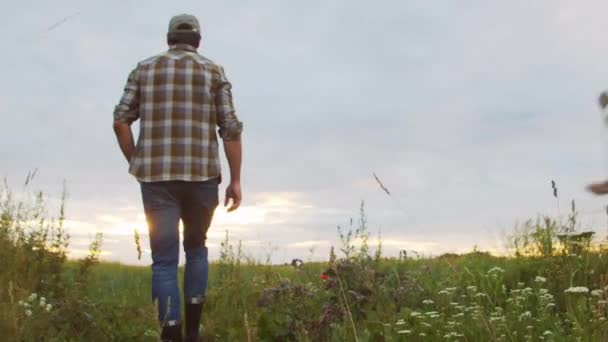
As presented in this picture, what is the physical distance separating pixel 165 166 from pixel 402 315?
2270 mm

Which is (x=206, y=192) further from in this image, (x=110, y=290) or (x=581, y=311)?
(x=110, y=290)

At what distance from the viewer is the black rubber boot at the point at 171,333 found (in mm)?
5625

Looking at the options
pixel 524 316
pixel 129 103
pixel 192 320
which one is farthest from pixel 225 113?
pixel 524 316

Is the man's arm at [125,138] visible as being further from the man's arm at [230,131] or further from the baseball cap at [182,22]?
the baseball cap at [182,22]

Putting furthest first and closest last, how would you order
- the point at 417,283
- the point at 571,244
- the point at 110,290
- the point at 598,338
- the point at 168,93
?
the point at 110,290, the point at 571,244, the point at 417,283, the point at 168,93, the point at 598,338

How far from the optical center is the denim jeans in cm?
555

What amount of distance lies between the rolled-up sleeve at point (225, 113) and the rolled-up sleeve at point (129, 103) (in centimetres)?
67

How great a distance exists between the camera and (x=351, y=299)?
240 inches

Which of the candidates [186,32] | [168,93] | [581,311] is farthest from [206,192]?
[581,311]

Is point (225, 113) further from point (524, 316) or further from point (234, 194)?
point (524, 316)

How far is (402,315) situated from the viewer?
19.0 ft

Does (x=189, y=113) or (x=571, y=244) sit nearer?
(x=189, y=113)

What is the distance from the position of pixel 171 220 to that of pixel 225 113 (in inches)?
39.6

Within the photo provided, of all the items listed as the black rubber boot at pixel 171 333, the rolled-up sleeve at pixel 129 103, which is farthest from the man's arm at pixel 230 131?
the black rubber boot at pixel 171 333
